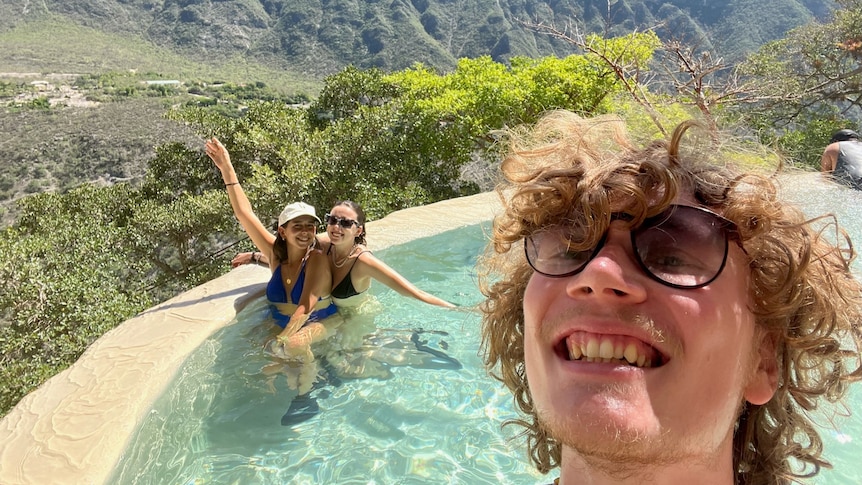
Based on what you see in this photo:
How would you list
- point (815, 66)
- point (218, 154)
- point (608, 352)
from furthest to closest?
point (815, 66)
point (218, 154)
point (608, 352)

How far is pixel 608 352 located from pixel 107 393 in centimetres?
313

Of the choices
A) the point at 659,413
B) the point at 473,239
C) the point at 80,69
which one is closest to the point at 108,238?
the point at 473,239

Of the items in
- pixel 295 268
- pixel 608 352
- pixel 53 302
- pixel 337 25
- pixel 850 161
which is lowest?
pixel 337 25

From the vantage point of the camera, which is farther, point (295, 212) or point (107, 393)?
point (295, 212)

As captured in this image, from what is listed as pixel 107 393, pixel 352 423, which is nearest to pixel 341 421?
pixel 352 423

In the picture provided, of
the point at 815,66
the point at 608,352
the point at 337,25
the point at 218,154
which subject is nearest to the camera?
the point at 608,352

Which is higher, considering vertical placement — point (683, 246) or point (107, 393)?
point (683, 246)

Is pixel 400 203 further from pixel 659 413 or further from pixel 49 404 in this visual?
pixel 659 413

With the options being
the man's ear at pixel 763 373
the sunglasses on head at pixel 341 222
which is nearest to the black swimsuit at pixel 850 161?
the sunglasses on head at pixel 341 222

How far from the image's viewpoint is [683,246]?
1.20m

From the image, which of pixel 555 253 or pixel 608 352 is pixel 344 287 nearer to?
pixel 555 253

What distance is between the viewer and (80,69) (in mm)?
64812

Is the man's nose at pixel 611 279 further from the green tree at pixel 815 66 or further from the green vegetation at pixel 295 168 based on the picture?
the green tree at pixel 815 66

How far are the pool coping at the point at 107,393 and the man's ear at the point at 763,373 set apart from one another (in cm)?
145
